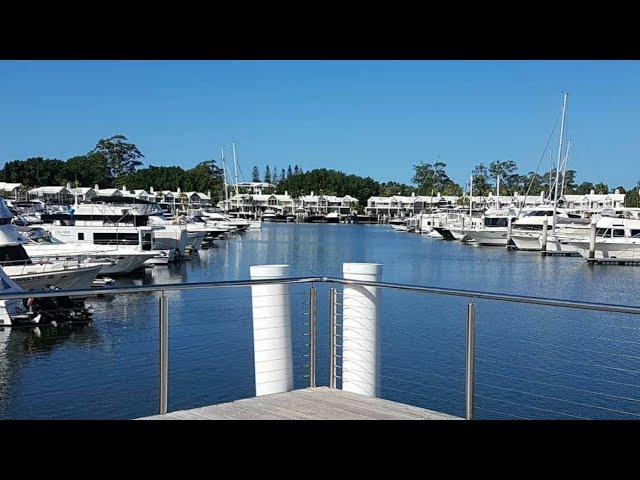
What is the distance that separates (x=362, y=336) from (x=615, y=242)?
3593 cm

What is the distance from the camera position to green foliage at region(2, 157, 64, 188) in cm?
10131

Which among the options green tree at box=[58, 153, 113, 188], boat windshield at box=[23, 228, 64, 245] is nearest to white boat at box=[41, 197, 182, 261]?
boat windshield at box=[23, 228, 64, 245]

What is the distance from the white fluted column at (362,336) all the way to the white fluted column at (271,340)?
1.41ft

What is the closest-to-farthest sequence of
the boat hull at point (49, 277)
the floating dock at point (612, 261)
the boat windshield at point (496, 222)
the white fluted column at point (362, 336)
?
the white fluted column at point (362, 336) → the boat hull at point (49, 277) → the floating dock at point (612, 261) → the boat windshield at point (496, 222)

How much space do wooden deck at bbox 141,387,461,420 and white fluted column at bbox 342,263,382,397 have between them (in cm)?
17

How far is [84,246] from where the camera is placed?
28797 mm

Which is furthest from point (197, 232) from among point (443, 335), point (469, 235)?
point (443, 335)

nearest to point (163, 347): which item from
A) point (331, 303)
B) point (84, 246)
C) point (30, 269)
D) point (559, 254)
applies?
point (331, 303)

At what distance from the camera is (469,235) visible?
54812mm

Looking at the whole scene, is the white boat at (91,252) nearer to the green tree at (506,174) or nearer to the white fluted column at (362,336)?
the white fluted column at (362,336)

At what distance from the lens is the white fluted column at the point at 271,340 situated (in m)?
5.14

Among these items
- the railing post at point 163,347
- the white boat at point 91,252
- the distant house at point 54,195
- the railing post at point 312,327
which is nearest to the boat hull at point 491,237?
the white boat at point 91,252

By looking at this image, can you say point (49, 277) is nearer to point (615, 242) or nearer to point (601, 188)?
point (615, 242)
